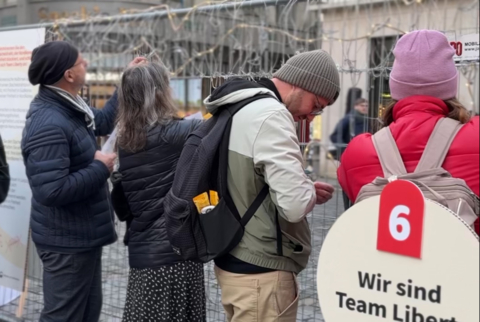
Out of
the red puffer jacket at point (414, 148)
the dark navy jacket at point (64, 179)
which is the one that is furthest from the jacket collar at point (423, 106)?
the dark navy jacket at point (64, 179)

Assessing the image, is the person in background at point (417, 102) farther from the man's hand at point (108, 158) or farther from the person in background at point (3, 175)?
the person in background at point (3, 175)

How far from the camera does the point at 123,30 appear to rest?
8.37 metres

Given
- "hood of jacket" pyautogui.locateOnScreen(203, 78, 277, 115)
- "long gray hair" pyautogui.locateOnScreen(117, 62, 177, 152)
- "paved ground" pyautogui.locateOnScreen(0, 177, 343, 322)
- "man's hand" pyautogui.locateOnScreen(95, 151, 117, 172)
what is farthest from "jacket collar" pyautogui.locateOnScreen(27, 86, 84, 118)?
"hood of jacket" pyautogui.locateOnScreen(203, 78, 277, 115)

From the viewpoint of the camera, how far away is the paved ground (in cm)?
310

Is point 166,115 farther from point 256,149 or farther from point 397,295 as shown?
point 397,295

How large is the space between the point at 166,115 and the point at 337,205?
0.97 m

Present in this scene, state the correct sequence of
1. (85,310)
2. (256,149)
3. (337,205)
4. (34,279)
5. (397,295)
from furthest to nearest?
(34,279) → (85,310) → (337,205) → (256,149) → (397,295)

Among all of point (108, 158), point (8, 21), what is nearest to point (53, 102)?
point (108, 158)

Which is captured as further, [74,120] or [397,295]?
[74,120]

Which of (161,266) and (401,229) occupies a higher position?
(401,229)

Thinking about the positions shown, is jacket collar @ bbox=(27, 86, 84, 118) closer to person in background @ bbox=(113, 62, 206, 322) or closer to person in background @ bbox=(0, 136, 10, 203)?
person in background @ bbox=(0, 136, 10, 203)

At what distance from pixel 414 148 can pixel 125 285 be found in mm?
3261

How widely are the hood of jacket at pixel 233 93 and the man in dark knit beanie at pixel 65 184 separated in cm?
94

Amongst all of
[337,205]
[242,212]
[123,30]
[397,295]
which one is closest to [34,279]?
[337,205]
